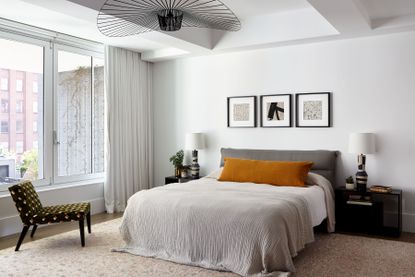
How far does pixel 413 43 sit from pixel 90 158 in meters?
4.67

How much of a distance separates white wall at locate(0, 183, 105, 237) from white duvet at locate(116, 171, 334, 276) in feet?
5.48

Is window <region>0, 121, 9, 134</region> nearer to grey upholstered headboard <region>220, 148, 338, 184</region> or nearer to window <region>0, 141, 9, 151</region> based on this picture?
window <region>0, 141, 9, 151</region>

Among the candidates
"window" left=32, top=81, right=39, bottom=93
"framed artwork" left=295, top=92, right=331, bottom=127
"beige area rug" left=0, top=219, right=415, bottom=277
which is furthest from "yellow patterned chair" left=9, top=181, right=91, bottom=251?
"framed artwork" left=295, top=92, right=331, bottom=127

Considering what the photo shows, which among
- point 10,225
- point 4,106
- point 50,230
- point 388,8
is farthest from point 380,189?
point 4,106

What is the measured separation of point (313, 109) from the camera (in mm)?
5230

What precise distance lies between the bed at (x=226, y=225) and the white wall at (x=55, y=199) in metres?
1.68

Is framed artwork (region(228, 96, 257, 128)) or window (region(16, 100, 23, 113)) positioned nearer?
window (region(16, 100, 23, 113))

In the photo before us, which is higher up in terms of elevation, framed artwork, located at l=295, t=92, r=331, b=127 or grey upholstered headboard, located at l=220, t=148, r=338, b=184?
framed artwork, located at l=295, t=92, r=331, b=127

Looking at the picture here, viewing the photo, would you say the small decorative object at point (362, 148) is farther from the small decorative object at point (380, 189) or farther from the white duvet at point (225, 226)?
the white duvet at point (225, 226)

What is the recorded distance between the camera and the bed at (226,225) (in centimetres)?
321

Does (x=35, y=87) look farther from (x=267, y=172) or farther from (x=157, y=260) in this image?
(x=267, y=172)

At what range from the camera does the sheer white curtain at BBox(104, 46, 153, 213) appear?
5887mm

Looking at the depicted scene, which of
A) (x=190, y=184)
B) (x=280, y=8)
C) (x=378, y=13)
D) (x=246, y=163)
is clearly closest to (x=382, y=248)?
(x=246, y=163)

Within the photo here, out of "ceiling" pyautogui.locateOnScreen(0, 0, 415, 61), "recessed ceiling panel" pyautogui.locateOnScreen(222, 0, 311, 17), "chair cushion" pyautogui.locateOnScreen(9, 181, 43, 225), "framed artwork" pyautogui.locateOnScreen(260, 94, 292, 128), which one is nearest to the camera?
"ceiling" pyautogui.locateOnScreen(0, 0, 415, 61)
